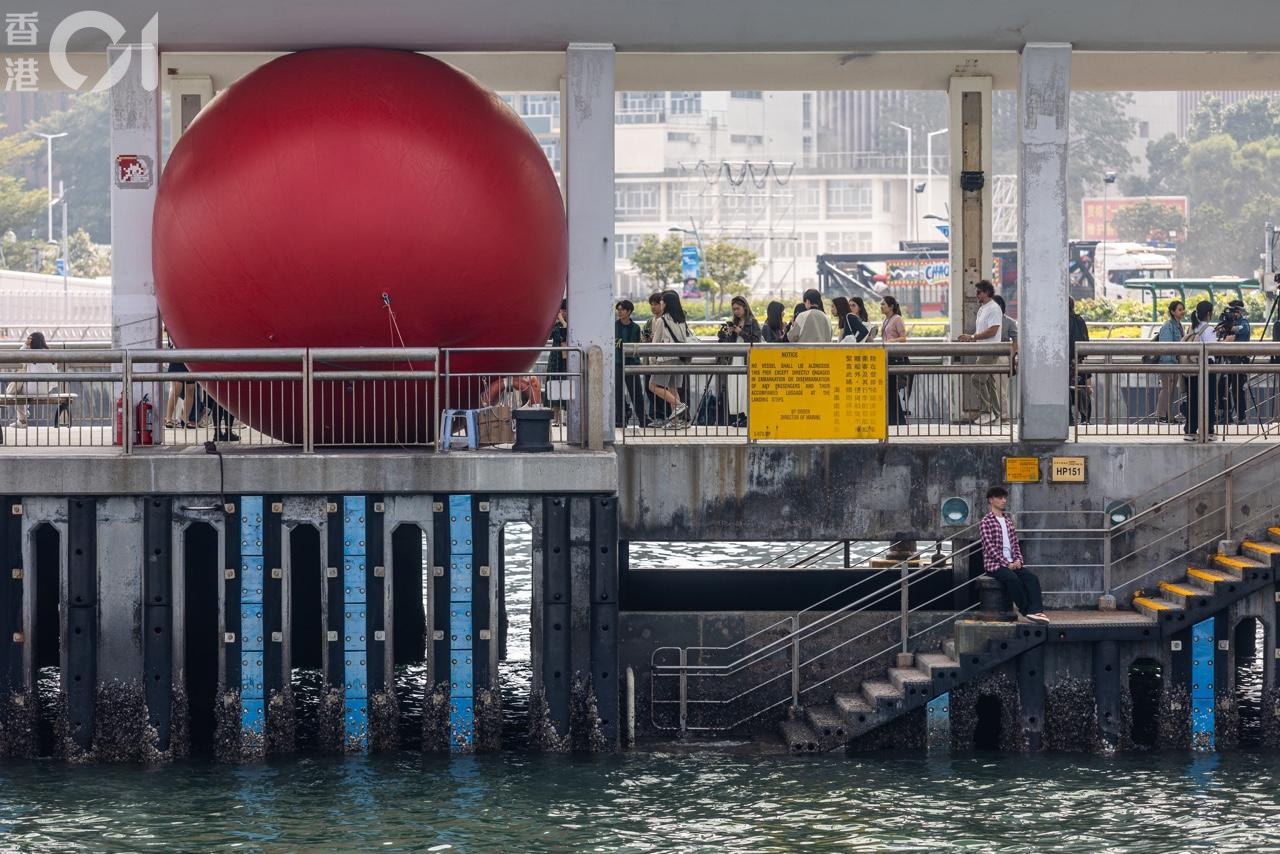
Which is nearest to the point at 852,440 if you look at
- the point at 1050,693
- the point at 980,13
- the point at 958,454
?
the point at 958,454

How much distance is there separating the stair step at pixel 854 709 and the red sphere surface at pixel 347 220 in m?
4.72

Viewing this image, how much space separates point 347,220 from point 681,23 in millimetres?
4103

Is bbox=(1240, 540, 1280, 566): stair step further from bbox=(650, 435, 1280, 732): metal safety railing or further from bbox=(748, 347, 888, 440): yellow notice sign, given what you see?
bbox=(748, 347, 888, 440): yellow notice sign

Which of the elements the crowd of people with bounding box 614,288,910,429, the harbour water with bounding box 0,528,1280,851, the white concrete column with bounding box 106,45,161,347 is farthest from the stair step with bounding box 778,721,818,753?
the white concrete column with bounding box 106,45,161,347

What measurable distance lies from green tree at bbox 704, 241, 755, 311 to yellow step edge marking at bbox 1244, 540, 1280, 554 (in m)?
70.1

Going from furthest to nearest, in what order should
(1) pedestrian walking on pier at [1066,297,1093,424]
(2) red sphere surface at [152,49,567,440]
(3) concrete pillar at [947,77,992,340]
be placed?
(3) concrete pillar at [947,77,992,340] < (1) pedestrian walking on pier at [1066,297,1093,424] < (2) red sphere surface at [152,49,567,440]

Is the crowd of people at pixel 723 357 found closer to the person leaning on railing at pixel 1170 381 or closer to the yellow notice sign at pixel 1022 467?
the yellow notice sign at pixel 1022 467

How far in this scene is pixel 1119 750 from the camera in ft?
59.5

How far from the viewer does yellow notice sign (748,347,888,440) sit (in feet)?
63.3

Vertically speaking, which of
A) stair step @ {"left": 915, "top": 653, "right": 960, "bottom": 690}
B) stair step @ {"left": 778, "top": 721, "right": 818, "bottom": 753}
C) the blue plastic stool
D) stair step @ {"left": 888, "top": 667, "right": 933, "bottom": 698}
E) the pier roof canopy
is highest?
the pier roof canopy

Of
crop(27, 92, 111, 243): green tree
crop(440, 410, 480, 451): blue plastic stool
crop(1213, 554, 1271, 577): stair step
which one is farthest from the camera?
crop(27, 92, 111, 243): green tree

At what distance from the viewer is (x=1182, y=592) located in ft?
60.2

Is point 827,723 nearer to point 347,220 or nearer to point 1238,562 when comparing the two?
point 1238,562

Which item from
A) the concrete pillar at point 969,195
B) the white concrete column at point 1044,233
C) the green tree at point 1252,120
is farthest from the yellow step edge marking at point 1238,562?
the green tree at point 1252,120
